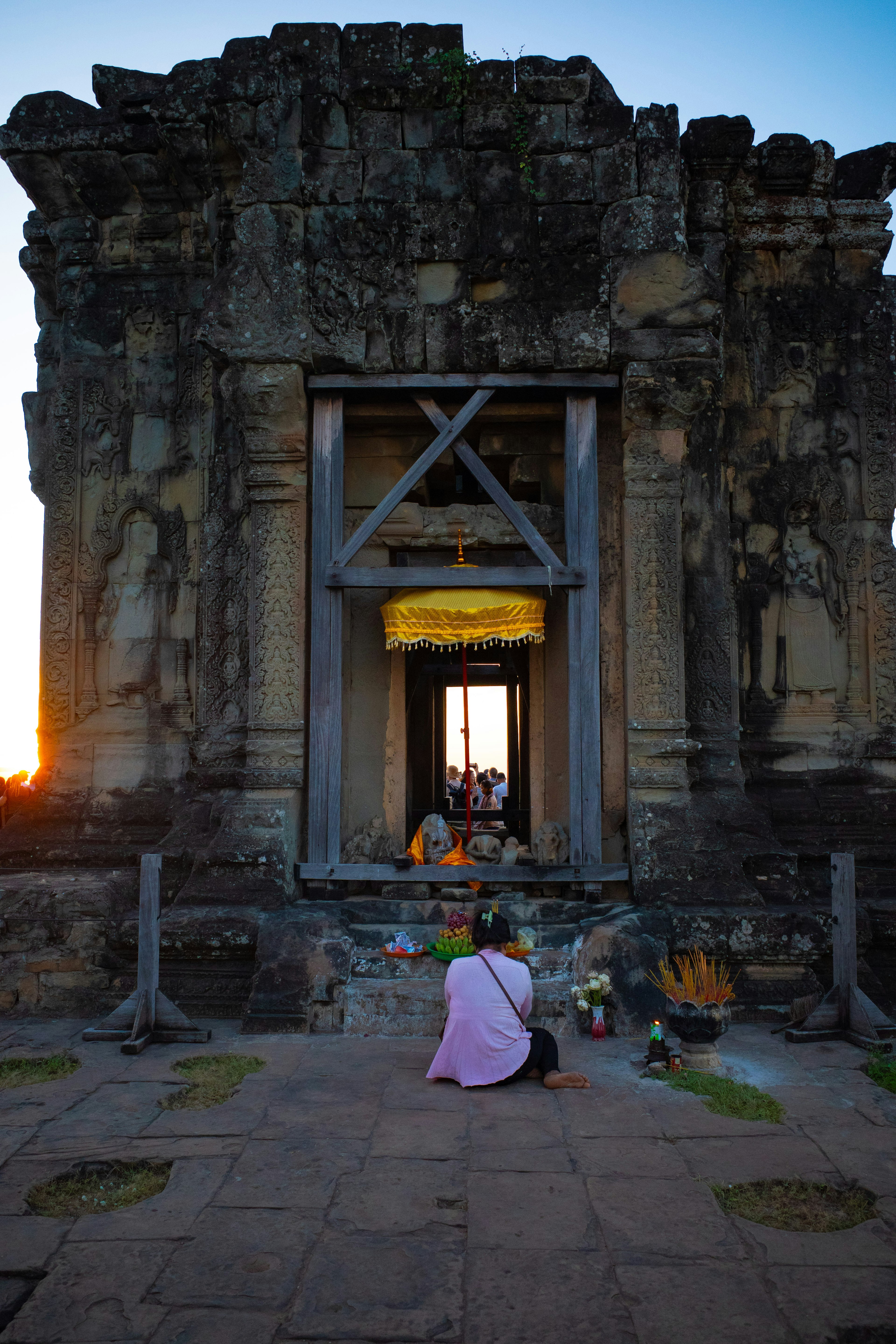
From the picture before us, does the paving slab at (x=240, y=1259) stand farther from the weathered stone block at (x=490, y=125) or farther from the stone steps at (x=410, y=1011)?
the weathered stone block at (x=490, y=125)

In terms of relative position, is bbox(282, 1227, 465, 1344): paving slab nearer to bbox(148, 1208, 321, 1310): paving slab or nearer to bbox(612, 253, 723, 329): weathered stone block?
bbox(148, 1208, 321, 1310): paving slab

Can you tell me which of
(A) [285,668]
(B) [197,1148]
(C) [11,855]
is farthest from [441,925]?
(C) [11,855]

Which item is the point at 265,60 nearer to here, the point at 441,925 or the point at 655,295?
the point at 655,295

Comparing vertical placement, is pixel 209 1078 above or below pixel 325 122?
below

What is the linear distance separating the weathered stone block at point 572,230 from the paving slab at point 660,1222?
6.10m

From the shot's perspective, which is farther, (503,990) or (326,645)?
(326,645)

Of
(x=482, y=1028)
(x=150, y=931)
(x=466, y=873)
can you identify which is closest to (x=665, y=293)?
(x=466, y=873)

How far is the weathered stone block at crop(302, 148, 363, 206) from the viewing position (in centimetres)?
744

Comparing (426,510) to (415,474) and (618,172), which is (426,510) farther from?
(618,172)

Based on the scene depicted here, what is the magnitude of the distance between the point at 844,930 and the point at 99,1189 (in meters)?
4.18

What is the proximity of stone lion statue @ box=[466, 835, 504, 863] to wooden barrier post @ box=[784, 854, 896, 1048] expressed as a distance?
252cm

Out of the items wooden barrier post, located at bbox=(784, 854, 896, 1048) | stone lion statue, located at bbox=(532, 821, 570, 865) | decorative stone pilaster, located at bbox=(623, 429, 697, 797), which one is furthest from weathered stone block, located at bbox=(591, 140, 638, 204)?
wooden barrier post, located at bbox=(784, 854, 896, 1048)

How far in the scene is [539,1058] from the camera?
204 inches

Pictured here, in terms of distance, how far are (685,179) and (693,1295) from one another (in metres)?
7.35
